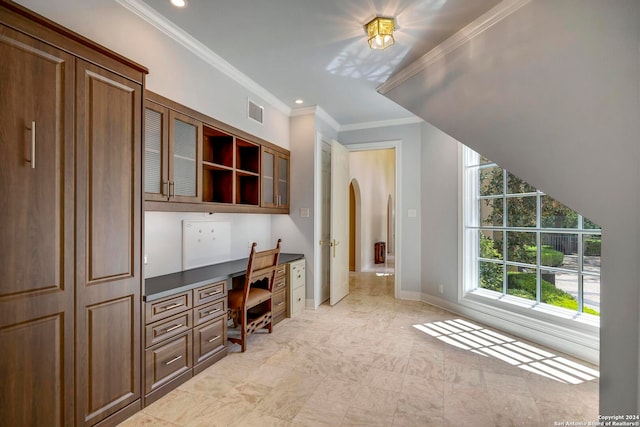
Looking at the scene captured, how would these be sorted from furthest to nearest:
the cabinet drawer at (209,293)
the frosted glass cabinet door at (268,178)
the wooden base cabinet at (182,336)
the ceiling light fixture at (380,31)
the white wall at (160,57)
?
the frosted glass cabinet door at (268,178), the cabinet drawer at (209,293), the ceiling light fixture at (380,31), the wooden base cabinet at (182,336), the white wall at (160,57)

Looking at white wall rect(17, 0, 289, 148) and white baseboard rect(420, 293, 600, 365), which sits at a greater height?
white wall rect(17, 0, 289, 148)

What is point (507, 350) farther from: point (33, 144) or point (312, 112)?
point (33, 144)

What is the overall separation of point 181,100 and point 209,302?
1.72 m

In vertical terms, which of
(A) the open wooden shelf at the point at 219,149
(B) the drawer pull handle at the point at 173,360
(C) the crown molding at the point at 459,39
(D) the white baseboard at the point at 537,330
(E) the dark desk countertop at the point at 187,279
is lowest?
(D) the white baseboard at the point at 537,330

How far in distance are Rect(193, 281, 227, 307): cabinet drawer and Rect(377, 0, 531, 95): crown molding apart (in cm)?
272

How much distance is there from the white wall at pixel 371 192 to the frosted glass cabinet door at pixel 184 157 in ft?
13.4

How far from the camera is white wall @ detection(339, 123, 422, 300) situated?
451 centimetres

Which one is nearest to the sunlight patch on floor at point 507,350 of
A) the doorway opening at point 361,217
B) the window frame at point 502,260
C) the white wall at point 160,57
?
the window frame at point 502,260

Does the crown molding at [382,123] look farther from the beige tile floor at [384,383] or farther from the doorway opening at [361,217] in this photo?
the beige tile floor at [384,383]

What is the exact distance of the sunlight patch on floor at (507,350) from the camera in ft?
7.89

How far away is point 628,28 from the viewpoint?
1312 millimetres

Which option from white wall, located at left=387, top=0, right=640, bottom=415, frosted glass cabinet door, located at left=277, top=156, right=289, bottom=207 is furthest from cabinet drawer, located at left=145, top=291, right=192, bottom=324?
white wall, located at left=387, top=0, right=640, bottom=415

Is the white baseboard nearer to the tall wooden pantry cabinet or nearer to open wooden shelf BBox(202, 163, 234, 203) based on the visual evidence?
open wooden shelf BBox(202, 163, 234, 203)

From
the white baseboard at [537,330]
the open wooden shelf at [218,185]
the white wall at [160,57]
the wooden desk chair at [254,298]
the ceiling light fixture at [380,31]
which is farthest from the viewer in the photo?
the open wooden shelf at [218,185]
